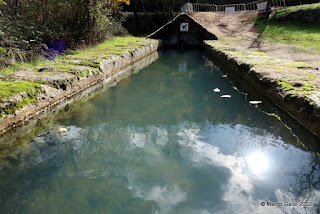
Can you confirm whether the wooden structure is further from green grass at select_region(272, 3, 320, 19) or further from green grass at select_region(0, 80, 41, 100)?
green grass at select_region(0, 80, 41, 100)

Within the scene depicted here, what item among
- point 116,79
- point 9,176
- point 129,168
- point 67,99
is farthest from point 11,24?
point 129,168

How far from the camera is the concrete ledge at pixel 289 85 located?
3598 mm

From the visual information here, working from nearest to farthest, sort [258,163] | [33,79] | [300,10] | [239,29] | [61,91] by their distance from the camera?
[258,163], [33,79], [61,91], [300,10], [239,29]

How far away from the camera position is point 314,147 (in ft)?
10.4

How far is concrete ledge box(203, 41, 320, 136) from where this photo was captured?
360 centimetres

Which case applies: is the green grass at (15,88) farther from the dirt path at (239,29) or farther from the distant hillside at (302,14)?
the distant hillside at (302,14)

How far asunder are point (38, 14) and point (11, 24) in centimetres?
219

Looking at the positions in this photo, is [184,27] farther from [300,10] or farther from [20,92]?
[20,92]

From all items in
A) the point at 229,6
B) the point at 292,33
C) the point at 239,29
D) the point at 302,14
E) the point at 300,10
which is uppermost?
the point at 229,6

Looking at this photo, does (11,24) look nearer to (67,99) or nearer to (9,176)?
(67,99)

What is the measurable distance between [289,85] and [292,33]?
476 inches

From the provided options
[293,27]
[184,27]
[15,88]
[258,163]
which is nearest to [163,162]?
[258,163]

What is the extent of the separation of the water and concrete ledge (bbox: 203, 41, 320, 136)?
0.21 metres

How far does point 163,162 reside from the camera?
9.48ft
